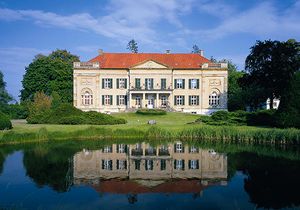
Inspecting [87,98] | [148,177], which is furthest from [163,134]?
[87,98]

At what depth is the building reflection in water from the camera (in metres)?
9.68

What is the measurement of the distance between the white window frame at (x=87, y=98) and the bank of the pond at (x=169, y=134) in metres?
20.5

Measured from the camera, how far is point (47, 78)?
47406mm

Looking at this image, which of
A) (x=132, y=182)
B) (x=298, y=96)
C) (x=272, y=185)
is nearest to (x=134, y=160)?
(x=132, y=182)

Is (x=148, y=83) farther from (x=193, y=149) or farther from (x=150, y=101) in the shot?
(x=193, y=149)

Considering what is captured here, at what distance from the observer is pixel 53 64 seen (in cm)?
4750

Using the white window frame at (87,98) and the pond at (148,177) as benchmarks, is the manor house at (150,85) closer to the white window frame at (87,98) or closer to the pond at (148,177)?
the white window frame at (87,98)

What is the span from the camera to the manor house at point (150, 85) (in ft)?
134

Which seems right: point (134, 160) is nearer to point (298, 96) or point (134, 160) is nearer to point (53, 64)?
point (298, 96)

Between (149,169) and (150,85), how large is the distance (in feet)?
96.6

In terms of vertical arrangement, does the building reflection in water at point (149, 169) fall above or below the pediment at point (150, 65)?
below

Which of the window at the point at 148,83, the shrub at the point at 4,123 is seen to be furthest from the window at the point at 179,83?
the shrub at the point at 4,123

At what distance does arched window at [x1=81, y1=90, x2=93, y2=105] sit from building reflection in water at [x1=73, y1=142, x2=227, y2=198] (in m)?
25.5

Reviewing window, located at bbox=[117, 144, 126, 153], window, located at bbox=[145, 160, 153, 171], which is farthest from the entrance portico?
window, located at bbox=[145, 160, 153, 171]
